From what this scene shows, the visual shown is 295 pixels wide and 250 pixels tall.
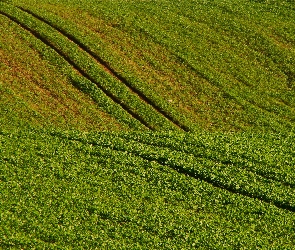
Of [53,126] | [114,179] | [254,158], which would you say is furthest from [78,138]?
[254,158]

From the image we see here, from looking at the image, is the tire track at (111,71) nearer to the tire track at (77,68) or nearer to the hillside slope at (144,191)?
the tire track at (77,68)

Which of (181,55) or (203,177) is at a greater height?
(181,55)

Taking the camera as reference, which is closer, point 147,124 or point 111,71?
point 147,124

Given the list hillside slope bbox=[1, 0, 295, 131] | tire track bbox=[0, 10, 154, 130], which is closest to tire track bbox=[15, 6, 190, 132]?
hillside slope bbox=[1, 0, 295, 131]

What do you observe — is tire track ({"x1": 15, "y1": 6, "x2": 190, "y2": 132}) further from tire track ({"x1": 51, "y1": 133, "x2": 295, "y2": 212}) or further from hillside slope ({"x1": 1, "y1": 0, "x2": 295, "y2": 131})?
tire track ({"x1": 51, "y1": 133, "x2": 295, "y2": 212})

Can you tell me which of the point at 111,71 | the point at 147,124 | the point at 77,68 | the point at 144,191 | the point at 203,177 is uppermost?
the point at 111,71

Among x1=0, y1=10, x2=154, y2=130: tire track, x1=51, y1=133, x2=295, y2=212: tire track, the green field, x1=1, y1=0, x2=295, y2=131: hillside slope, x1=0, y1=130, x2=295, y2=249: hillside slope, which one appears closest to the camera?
x1=0, y1=130, x2=295, y2=249: hillside slope

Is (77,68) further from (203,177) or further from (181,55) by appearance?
(203,177)

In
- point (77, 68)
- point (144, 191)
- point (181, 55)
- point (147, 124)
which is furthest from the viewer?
point (181, 55)

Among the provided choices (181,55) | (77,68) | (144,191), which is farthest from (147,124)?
(181,55)
